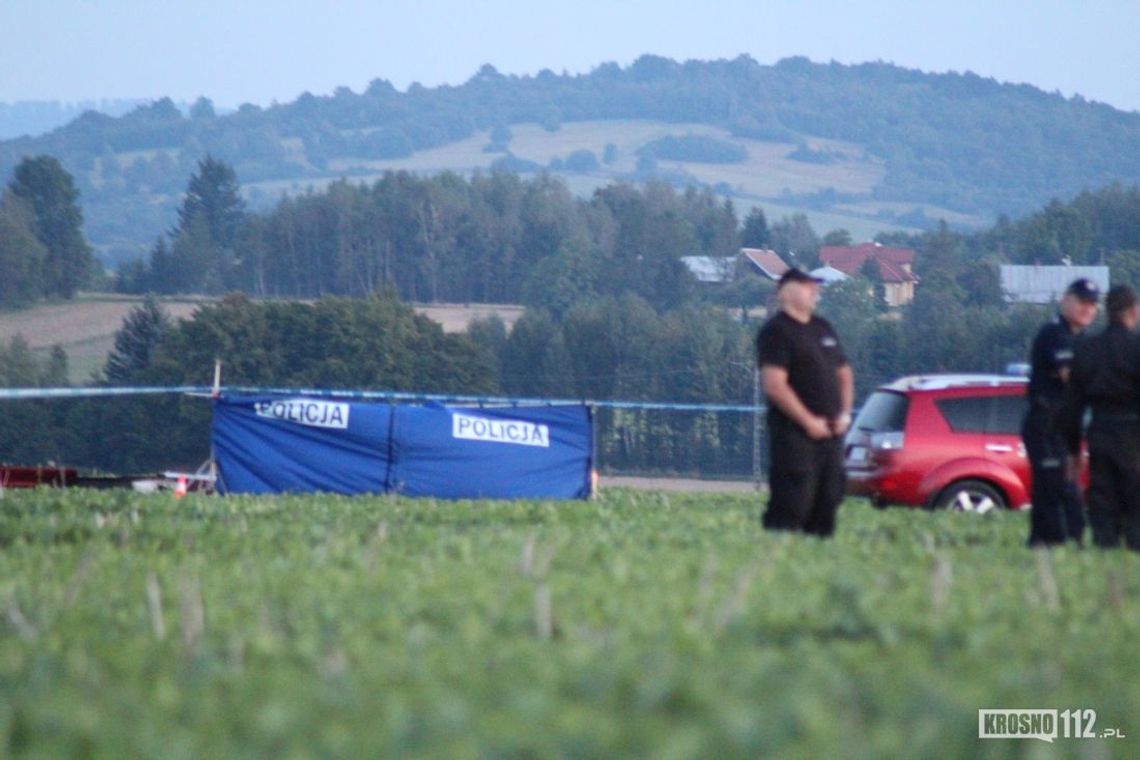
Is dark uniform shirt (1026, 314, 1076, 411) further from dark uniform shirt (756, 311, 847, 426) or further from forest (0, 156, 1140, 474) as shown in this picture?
forest (0, 156, 1140, 474)

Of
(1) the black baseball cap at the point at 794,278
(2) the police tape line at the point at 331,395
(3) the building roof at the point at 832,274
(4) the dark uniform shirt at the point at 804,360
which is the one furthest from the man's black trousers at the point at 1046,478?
(3) the building roof at the point at 832,274

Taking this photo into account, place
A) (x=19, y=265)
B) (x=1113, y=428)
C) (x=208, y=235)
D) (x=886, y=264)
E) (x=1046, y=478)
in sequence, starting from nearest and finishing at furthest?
(x=1113, y=428) < (x=1046, y=478) < (x=886, y=264) < (x=19, y=265) < (x=208, y=235)

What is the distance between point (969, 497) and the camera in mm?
17609

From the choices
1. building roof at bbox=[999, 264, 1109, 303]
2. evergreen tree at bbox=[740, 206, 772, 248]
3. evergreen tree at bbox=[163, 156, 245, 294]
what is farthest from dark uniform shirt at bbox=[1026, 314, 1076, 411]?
evergreen tree at bbox=[740, 206, 772, 248]

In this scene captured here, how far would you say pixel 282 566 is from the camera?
8172mm

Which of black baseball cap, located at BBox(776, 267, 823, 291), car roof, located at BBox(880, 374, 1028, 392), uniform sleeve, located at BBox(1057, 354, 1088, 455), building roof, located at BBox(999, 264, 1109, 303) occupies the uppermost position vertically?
black baseball cap, located at BBox(776, 267, 823, 291)

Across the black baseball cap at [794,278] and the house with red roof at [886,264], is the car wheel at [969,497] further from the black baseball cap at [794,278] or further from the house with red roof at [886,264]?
the house with red roof at [886,264]

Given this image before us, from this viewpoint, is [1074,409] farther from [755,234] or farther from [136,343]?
[755,234]

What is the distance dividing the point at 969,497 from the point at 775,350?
785cm

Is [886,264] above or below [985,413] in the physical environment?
below

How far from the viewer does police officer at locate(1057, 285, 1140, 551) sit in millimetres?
10148

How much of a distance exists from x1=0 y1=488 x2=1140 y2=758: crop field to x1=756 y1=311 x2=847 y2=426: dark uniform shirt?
1.03m

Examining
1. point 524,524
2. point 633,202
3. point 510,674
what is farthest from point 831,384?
point 633,202

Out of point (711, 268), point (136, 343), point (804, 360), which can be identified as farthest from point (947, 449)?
point (711, 268)
